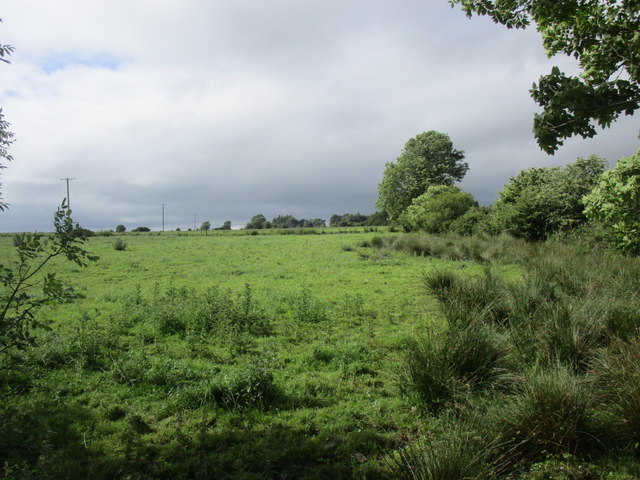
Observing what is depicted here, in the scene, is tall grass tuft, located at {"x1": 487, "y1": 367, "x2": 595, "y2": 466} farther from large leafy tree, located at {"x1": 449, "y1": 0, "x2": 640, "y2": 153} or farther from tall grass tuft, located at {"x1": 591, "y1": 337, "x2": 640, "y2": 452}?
large leafy tree, located at {"x1": 449, "y1": 0, "x2": 640, "y2": 153}

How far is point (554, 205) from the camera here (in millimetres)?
20531

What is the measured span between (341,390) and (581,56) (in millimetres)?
7743

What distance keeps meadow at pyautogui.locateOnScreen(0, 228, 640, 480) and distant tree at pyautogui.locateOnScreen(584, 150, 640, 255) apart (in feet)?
3.33

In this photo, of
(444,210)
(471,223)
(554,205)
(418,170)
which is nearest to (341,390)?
(554,205)

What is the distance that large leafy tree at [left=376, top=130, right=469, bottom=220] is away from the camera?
46875 millimetres

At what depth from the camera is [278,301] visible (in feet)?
34.7

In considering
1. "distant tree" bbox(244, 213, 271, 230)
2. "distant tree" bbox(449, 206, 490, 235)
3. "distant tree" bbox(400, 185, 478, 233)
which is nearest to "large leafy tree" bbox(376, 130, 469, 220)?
"distant tree" bbox(400, 185, 478, 233)

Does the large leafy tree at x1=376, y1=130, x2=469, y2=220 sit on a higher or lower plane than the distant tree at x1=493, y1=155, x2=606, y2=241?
higher

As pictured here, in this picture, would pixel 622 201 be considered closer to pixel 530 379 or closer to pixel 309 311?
pixel 530 379

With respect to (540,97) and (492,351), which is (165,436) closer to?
(492,351)

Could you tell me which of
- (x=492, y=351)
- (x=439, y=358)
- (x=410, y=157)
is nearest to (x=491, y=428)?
(x=439, y=358)

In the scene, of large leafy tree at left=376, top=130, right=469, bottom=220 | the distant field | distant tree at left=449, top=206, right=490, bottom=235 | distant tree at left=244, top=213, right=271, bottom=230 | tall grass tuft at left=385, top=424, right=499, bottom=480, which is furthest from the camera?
distant tree at left=244, top=213, right=271, bottom=230

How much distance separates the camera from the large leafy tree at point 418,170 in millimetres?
46875

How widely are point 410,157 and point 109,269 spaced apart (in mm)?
40929
